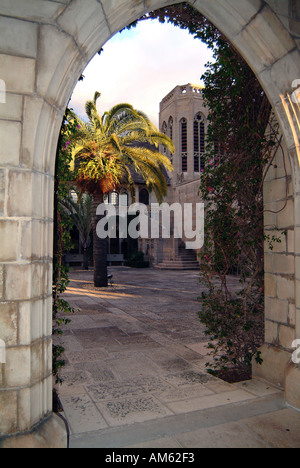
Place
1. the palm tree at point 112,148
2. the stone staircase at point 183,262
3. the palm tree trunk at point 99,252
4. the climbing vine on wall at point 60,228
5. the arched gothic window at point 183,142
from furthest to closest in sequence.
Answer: the arched gothic window at point 183,142, the stone staircase at point 183,262, the palm tree trunk at point 99,252, the palm tree at point 112,148, the climbing vine on wall at point 60,228

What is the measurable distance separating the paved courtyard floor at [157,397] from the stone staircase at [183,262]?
1550cm

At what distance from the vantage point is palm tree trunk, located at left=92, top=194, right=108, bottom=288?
12.5 metres

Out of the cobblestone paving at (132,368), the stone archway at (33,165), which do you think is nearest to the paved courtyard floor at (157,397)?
the cobblestone paving at (132,368)

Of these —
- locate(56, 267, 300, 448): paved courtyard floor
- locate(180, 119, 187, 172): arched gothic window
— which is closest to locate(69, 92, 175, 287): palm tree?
locate(56, 267, 300, 448): paved courtyard floor

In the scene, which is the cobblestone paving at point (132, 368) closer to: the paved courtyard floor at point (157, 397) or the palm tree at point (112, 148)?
the paved courtyard floor at point (157, 397)

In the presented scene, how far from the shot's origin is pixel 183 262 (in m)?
22.4

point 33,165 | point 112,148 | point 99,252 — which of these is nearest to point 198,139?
point 112,148

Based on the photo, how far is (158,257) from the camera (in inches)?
949

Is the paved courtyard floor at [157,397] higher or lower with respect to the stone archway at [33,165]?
lower

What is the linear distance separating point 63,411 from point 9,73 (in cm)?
289

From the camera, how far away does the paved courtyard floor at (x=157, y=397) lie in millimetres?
2660
